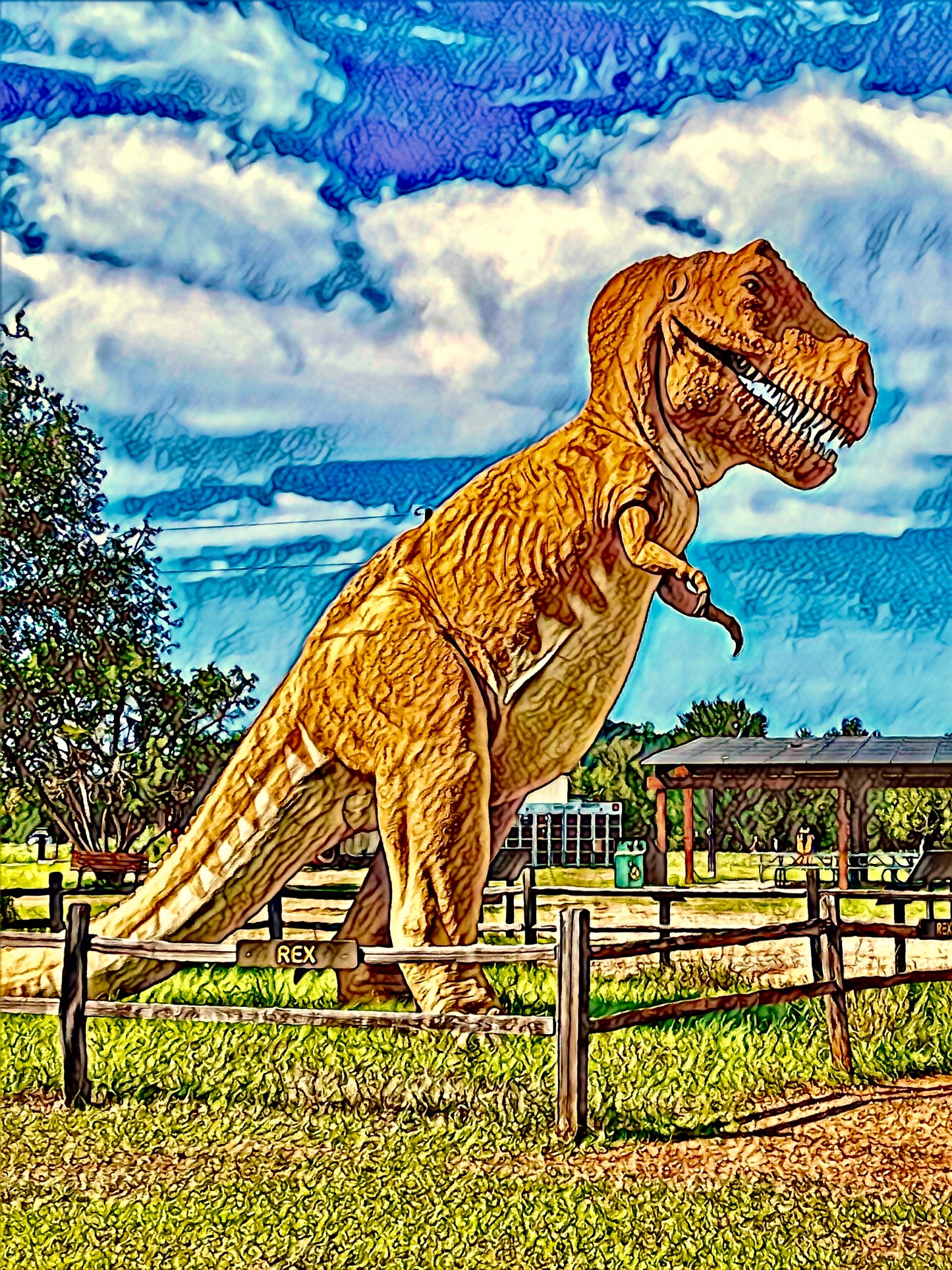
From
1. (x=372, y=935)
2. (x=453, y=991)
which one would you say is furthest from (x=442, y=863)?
(x=372, y=935)

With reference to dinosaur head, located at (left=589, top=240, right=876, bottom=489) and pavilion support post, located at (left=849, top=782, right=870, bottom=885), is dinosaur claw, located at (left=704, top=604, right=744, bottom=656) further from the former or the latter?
pavilion support post, located at (left=849, top=782, right=870, bottom=885)

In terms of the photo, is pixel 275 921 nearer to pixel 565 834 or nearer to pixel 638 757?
pixel 565 834

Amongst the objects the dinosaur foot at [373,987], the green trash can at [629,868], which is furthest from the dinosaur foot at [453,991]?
the green trash can at [629,868]

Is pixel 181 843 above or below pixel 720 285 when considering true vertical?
below

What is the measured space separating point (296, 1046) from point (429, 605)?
6.14ft

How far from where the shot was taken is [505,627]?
5.87m

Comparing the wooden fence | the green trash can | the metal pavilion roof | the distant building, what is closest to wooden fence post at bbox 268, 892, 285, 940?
the wooden fence

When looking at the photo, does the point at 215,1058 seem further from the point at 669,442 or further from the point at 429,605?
the point at 669,442

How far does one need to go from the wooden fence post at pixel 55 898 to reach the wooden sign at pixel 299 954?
13.4 ft

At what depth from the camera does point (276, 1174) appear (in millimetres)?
4676

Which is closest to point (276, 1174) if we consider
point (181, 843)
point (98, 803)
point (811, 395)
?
point (181, 843)

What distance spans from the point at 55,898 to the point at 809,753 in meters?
9.42

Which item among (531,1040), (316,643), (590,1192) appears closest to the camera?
(590,1192)

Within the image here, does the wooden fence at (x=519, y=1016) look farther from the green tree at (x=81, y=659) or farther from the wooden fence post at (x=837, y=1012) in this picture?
the green tree at (x=81, y=659)
